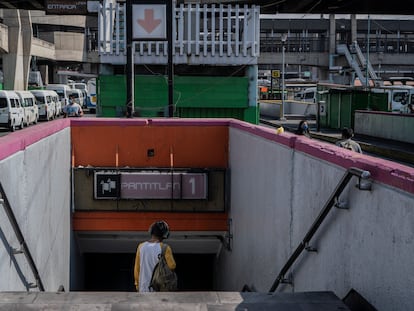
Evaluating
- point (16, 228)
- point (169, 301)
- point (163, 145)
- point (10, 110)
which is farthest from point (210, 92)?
point (10, 110)

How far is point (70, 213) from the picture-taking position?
10.9 metres

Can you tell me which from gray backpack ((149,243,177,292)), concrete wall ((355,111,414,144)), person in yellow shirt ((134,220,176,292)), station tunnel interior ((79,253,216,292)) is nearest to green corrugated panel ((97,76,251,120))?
station tunnel interior ((79,253,216,292))

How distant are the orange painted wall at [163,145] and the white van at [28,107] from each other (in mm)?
25698

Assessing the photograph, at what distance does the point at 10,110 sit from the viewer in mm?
33031

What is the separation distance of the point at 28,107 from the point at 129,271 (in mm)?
25166

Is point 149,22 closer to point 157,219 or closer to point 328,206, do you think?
point 157,219

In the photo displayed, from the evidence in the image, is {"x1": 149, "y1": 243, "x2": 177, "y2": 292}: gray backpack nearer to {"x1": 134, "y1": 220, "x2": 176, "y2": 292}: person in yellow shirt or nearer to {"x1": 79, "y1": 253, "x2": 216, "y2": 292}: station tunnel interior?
{"x1": 134, "y1": 220, "x2": 176, "y2": 292}: person in yellow shirt

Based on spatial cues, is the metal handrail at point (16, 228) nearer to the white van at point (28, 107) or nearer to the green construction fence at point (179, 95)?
the green construction fence at point (179, 95)

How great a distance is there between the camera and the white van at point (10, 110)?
107 feet

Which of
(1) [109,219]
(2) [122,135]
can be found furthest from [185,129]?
(1) [109,219]

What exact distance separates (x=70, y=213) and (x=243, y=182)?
10.8ft

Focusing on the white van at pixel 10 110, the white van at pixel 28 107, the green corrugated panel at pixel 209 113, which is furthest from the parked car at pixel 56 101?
the green corrugated panel at pixel 209 113

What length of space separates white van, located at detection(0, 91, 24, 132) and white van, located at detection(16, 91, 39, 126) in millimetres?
1192

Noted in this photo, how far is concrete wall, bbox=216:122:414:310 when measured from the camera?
3672mm
